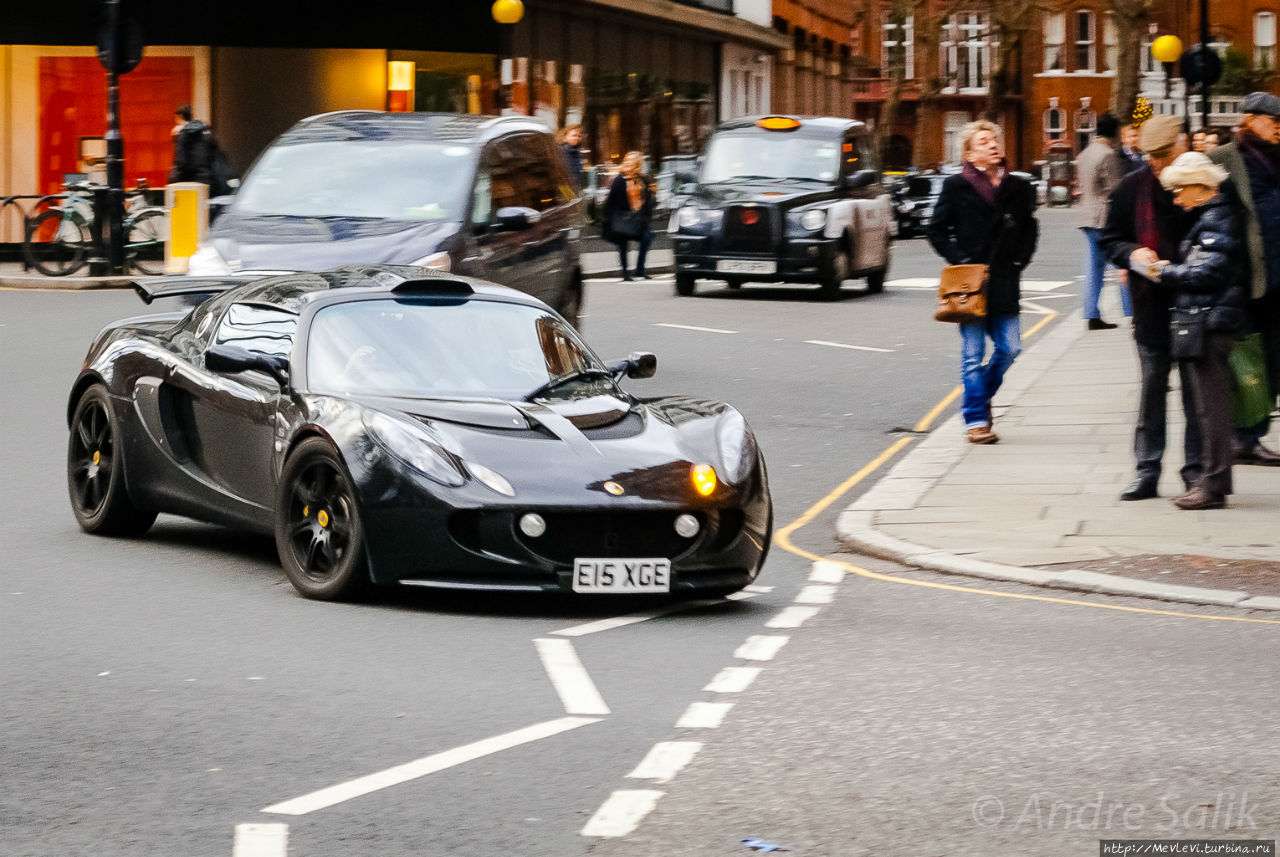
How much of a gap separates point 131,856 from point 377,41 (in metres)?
31.5

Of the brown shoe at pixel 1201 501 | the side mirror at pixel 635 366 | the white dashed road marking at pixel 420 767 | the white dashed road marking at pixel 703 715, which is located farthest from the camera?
the brown shoe at pixel 1201 501

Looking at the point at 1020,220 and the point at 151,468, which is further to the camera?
the point at 1020,220

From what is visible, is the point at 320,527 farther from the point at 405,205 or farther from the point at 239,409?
the point at 405,205

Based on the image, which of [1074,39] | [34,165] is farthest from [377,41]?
[1074,39]

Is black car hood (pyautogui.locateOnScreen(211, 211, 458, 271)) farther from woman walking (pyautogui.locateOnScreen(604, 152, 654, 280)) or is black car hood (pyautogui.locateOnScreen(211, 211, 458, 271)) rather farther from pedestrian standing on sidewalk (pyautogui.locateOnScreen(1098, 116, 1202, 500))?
woman walking (pyautogui.locateOnScreen(604, 152, 654, 280))

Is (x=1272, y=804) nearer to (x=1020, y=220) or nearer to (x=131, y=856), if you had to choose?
(x=131, y=856)

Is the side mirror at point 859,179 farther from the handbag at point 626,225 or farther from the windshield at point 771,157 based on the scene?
the handbag at point 626,225

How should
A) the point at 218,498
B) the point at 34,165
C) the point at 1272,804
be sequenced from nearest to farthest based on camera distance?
the point at 1272,804, the point at 218,498, the point at 34,165

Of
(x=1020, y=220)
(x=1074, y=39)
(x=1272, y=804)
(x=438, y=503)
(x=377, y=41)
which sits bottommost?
(x=1272, y=804)

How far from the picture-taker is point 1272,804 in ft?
17.1

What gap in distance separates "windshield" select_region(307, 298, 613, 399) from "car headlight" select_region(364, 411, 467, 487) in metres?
0.47

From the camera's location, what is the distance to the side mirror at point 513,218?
15078 mm

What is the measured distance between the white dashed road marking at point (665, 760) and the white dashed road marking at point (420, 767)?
13.4 inches

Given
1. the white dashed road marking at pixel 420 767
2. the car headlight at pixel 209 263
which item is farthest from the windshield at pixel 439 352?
the car headlight at pixel 209 263
